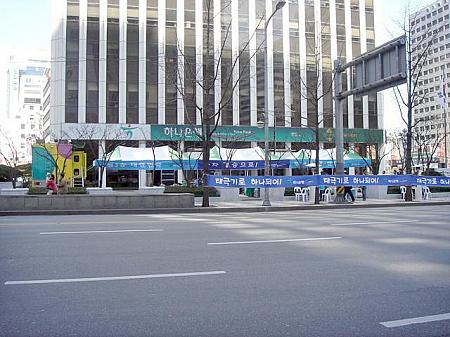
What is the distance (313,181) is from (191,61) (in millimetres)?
21564

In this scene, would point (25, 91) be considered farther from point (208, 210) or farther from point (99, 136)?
point (208, 210)

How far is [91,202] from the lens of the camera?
2011 cm

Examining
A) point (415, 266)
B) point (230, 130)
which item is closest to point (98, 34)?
point (230, 130)

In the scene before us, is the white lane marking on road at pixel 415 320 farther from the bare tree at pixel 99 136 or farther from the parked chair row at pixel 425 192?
the bare tree at pixel 99 136

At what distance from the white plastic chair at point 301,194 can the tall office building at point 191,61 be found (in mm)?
13921

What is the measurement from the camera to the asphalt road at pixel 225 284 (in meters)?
4.82

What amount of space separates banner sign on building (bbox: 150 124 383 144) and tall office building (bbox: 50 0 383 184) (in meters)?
0.11

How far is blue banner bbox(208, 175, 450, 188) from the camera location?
24.2 metres

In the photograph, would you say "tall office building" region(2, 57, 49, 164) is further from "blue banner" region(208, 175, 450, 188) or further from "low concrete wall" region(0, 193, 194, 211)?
"low concrete wall" region(0, 193, 194, 211)

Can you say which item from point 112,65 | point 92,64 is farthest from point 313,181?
point 92,64

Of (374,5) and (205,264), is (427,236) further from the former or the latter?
(374,5)

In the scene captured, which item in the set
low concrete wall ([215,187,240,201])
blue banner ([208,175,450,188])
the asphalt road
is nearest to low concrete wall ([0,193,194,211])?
blue banner ([208,175,450,188])

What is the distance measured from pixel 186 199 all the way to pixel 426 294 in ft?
52.1

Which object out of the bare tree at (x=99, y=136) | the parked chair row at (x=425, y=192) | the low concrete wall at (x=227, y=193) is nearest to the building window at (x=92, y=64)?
the bare tree at (x=99, y=136)
